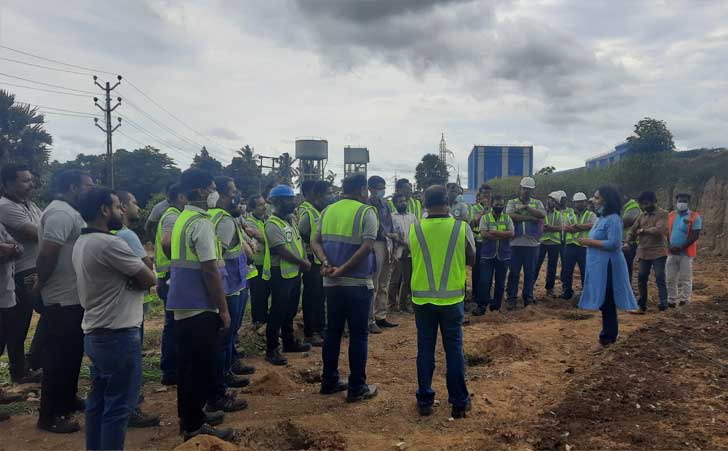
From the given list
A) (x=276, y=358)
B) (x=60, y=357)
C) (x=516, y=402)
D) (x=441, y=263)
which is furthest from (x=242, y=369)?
(x=516, y=402)

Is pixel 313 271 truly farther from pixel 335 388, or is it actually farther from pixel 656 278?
pixel 656 278

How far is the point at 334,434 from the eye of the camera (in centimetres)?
374

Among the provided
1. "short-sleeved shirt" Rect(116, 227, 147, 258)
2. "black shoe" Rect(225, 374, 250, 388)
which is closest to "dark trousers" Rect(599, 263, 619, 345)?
"black shoe" Rect(225, 374, 250, 388)

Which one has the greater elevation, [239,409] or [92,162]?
[92,162]

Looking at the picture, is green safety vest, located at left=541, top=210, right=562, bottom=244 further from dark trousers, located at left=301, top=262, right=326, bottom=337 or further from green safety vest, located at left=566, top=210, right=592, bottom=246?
dark trousers, located at left=301, top=262, right=326, bottom=337

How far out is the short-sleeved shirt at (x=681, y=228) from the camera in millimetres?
7615

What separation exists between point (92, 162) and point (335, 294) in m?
56.3

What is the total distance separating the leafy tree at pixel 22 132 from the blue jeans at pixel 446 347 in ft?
101

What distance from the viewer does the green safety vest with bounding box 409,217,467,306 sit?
13.4 ft

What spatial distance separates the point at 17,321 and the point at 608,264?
242 inches

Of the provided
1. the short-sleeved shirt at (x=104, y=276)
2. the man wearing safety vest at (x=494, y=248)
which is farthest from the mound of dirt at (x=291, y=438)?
the man wearing safety vest at (x=494, y=248)

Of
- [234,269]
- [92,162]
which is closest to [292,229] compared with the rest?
[234,269]

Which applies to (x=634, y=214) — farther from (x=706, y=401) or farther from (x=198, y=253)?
(x=198, y=253)

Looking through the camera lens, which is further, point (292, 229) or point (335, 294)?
point (292, 229)
